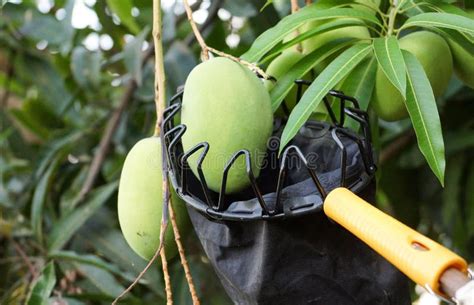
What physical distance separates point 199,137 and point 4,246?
85cm

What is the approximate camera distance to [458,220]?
1527 mm

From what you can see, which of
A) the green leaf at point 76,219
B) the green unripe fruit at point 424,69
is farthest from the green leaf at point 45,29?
the green unripe fruit at point 424,69

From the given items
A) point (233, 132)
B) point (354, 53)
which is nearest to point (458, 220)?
point (354, 53)

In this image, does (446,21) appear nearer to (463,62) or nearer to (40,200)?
(463,62)

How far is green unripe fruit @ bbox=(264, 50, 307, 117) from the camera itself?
0.85 meters

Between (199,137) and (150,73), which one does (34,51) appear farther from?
(199,137)

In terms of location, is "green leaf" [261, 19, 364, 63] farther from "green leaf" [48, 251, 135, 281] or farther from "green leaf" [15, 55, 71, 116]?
"green leaf" [15, 55, 71, 116]

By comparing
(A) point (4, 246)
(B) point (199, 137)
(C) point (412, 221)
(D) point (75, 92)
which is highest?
(B) point (199, 137)

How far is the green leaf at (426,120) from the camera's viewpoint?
700 millimetres

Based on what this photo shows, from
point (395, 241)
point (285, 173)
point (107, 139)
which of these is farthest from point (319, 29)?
point (107, 139)

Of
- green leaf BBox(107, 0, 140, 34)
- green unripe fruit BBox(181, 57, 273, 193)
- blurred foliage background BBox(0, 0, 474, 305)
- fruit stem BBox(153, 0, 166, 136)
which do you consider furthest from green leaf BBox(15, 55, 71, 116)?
green unripe fruit BBox(181, 57, 273, 193)

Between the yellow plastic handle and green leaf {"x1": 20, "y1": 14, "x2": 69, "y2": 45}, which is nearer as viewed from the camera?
the yellow plastic handle

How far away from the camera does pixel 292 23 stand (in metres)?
0.80

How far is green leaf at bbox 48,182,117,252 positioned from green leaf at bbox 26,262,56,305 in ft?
0.43
